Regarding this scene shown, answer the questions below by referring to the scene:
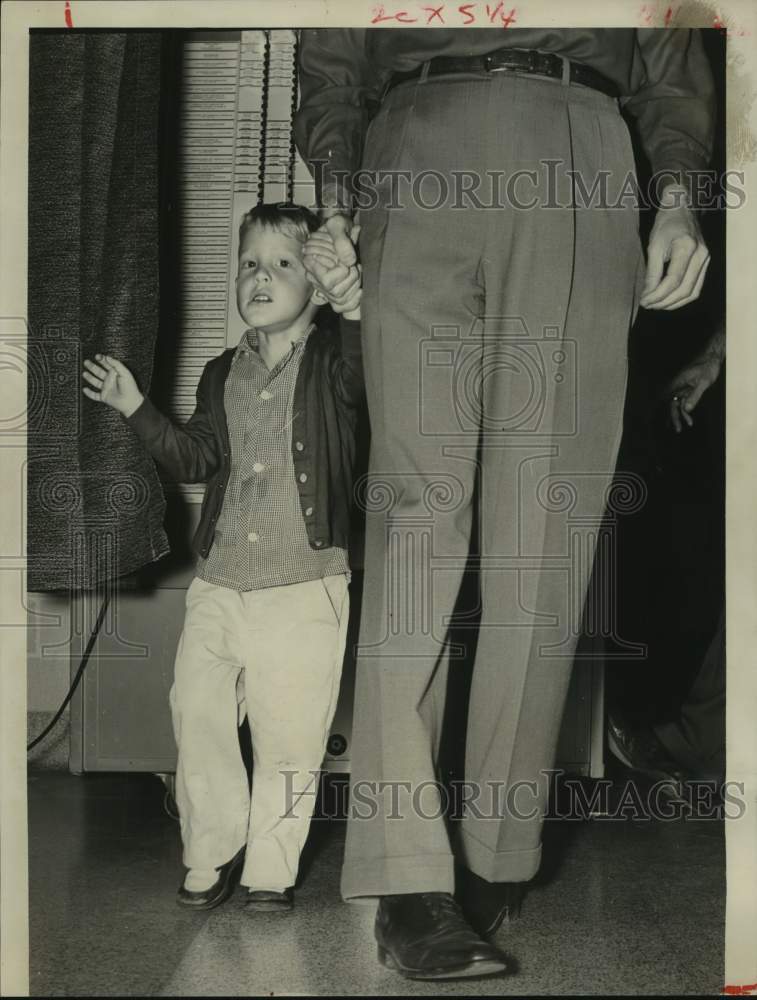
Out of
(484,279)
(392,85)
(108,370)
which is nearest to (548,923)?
(484,279)

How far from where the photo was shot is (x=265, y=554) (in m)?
1.34

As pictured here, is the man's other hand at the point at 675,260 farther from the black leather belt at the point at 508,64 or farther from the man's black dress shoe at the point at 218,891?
the man's black dress shoe at the point at 218,891

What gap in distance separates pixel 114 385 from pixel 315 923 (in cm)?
69

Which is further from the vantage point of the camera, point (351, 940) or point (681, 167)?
point (681, 167)

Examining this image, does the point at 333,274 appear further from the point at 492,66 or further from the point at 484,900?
the point at 484,900

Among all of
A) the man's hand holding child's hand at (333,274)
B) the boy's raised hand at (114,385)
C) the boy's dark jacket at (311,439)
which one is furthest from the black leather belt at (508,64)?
the boy's raised hand at (114,385)

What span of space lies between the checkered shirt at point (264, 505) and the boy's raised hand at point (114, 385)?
0.39 feet

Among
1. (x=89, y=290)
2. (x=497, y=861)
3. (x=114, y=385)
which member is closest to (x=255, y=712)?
(x=497, y=861)

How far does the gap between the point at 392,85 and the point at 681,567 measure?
0.83 m

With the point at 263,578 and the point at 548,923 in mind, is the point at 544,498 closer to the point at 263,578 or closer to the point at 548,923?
the point at 263,578

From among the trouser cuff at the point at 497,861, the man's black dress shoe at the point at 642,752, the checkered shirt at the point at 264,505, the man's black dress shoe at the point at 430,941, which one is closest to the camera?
the man's black dress shoe at the point at 430,941

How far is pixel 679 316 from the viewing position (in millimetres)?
1488

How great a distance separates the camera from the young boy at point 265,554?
1321mm

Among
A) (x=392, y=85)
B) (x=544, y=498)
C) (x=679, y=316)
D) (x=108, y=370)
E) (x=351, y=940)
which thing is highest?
(x=392, y=85)
